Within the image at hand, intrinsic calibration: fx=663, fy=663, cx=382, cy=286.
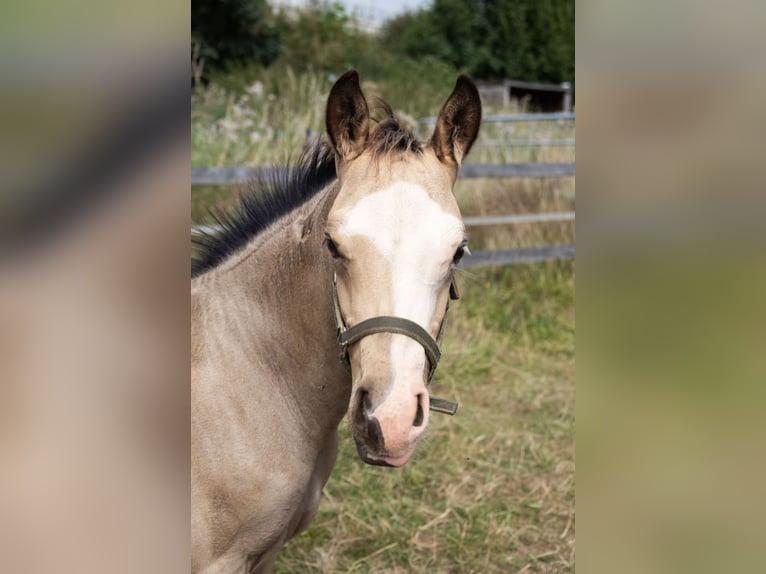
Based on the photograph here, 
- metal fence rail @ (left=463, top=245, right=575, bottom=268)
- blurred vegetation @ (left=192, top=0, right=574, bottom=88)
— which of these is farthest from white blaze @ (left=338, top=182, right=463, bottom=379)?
blurred vegetation @ (left=192, top=0, right=574, bottom=88)

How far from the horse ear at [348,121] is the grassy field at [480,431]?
48 cm

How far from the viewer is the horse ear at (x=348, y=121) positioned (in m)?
1.73

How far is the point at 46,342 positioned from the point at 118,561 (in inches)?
7.1

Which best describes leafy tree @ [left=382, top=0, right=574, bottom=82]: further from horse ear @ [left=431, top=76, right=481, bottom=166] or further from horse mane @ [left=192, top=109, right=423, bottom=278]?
horse ear @ [left=431, top=76, right=481, bottom=166]

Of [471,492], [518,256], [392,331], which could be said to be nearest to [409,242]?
[392,331]

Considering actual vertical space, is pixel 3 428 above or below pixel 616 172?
below

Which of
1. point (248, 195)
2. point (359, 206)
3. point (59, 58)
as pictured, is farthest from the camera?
point (248, 195)

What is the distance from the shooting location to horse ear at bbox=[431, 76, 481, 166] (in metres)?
1.75

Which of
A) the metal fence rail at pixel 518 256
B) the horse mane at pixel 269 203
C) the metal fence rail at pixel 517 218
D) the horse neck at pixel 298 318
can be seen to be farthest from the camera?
the metal fence rail at pixel 517 218

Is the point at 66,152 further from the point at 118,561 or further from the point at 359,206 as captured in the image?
the point at 359,206

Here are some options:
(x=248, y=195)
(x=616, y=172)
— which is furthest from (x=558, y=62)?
(x=616, y=172)

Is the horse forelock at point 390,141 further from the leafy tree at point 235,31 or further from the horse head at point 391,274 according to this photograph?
the leafy tree at point 235,31

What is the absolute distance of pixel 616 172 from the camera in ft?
1.82

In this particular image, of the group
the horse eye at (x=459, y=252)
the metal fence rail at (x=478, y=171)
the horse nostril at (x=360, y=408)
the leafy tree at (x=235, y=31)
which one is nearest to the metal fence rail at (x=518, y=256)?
the metal fence rail at (x=478, y=171)
